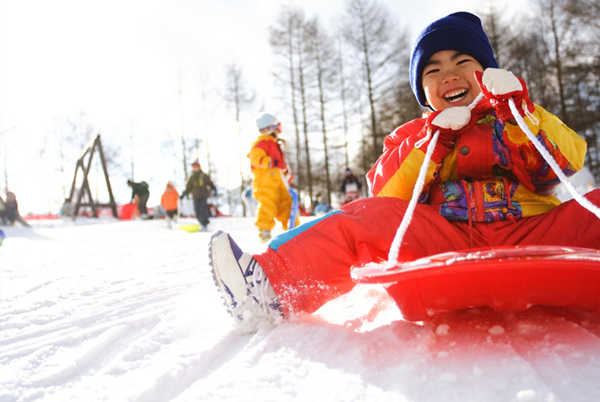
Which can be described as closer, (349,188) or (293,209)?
(293,209)

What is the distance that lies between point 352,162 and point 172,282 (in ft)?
49.7

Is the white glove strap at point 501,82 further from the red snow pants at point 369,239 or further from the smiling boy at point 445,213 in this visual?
the red snow pants at point 369,239

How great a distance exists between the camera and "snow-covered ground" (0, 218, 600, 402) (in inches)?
30.1

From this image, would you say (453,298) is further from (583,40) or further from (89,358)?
(583,40)

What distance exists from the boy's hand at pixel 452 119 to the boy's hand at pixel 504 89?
9 cm

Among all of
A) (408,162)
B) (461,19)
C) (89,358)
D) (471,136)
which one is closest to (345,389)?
(89,358)

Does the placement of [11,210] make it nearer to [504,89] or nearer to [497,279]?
[504,89]

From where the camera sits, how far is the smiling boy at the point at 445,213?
120cm

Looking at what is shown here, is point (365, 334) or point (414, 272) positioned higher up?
point (414, 272)

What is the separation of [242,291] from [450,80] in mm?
1102

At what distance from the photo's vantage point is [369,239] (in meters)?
1.26

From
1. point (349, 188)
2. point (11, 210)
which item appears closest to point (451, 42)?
point (349, 188)

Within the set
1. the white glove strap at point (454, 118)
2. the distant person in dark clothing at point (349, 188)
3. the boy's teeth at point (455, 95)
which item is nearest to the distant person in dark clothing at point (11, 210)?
the distant person in dark clothing at point (349, 188)

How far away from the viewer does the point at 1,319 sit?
1519 mm
